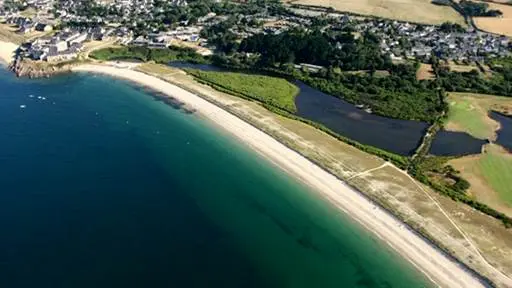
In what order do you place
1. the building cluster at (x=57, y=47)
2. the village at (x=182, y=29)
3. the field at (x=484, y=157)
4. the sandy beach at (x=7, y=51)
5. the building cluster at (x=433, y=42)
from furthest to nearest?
the building cluster at (x=433, y=42)
the village at (x=182, y=29)
the sandy beach at (x=7, y=51)
the building cluster at (x=57, y=47)
the field at (x=484, y=157)

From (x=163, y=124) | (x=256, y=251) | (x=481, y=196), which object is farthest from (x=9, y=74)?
(x=481, y=196)

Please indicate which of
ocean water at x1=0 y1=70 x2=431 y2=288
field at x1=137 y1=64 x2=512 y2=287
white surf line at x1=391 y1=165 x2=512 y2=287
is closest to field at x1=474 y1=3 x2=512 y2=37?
field at x1=137 y1=64 x2=512 y2=287

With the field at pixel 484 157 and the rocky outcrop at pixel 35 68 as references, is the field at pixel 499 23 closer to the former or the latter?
the field at pixel 484 157

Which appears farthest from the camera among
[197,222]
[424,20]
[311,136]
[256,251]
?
[424,20]

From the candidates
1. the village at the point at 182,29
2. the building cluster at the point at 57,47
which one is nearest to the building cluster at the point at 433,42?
the village at the point at 182,29

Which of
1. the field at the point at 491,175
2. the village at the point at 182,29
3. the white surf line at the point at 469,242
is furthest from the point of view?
the village at the point at 182,29

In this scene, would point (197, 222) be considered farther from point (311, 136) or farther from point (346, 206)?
point (311, 136)

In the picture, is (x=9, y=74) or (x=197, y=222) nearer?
(x=197, y=222)
